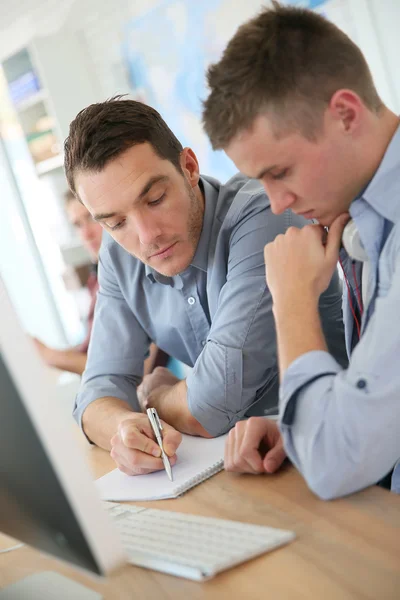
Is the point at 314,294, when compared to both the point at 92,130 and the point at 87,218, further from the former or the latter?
the point at 87,218

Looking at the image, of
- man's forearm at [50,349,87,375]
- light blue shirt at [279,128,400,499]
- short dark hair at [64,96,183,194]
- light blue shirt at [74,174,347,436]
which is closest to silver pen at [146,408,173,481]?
light blue shirt at [74,174,347,436]

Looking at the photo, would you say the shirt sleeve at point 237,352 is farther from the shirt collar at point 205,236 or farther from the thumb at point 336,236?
the thumb at point 336,236

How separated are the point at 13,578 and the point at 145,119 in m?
1.03

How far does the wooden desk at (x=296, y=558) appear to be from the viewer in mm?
756

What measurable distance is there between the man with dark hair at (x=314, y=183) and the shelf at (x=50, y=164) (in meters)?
4.43

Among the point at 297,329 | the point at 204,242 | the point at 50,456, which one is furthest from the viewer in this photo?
the point at 204,242

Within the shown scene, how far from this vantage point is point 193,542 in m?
0.91

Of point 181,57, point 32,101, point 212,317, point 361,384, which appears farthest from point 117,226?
point 32,101

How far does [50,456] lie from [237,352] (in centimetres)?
82

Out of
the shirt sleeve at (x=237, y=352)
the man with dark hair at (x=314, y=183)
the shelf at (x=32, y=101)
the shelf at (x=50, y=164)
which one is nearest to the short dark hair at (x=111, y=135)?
the shirt sleeve at (x=237, y=352)

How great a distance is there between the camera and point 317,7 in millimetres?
3811

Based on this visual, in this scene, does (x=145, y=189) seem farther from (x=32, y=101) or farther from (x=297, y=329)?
(x=32, y=101)

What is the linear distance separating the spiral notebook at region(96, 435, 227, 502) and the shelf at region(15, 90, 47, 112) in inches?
179

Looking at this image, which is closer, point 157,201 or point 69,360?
point 157,201
